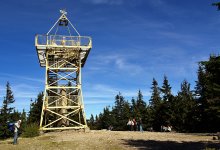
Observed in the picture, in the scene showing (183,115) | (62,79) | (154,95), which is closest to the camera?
(62,79)

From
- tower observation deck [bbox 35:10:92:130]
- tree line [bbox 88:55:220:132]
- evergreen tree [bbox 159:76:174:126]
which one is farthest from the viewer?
evergreen tree [bbox 159:76:174:126]

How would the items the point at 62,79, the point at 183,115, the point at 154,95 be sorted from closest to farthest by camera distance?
the point at 62,79
the point at 183,115
the point at 154,95

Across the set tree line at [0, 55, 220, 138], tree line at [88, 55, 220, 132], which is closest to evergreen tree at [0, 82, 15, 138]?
tree line at [0, 55, 220, 138]

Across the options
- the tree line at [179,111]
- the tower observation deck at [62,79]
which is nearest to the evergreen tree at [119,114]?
the tree line at [179,111]

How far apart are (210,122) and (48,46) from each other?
34774 millimetres

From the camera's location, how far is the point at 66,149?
1792cm

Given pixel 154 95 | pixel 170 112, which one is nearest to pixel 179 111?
pixel 170 112

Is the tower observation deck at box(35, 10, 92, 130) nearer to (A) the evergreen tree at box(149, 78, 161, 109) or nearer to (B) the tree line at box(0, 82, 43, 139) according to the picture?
(B) the tree line at box(0, 82, 43, 139)

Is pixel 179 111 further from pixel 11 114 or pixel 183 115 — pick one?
pixel 11 114

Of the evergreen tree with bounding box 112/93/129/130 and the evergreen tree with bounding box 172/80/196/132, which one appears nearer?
the evergreen tree with bounding box 172/80/196/132

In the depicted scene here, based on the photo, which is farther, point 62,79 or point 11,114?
point 11,114

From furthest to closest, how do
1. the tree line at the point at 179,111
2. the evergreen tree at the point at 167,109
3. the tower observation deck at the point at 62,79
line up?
the evergreen tree at the point at 167,109 → the tree line at the point at 179,111 → the tower observation deck at the point at 62,79

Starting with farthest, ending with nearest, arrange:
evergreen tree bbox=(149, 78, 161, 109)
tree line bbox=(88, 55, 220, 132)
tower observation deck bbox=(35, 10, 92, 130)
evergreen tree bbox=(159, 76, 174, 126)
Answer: evergreen tree bbox=(149, 78, 161, 109) → evergreen tree bbox=(159, 76, 174, 126) → tree line bbox=(88, 55, 220, 132) → tower observation deck bbox=(35, 10, 92, 130)

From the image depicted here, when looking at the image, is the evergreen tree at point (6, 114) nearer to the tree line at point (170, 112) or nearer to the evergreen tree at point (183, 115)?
the tree line at point (170, 112)
